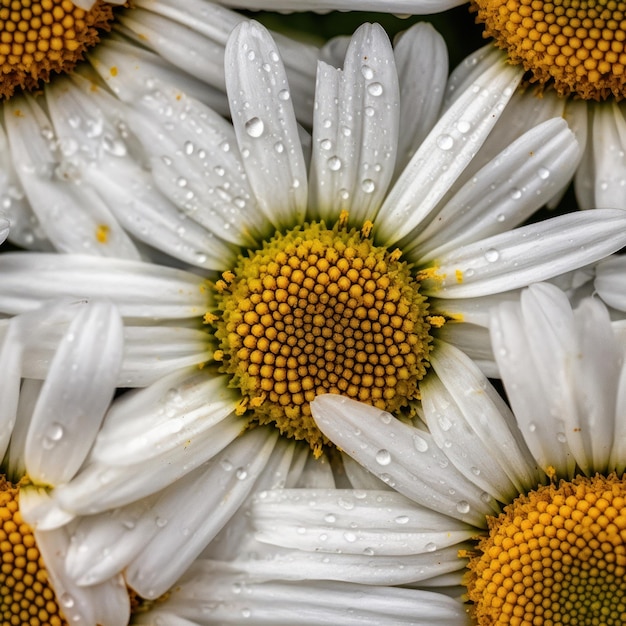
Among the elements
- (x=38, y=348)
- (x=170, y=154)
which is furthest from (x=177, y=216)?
(x=38, y=348)

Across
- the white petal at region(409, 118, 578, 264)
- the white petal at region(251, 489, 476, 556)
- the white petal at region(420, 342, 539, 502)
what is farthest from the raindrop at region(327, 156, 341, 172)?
the white petal at region(251, 489, 476, 556)

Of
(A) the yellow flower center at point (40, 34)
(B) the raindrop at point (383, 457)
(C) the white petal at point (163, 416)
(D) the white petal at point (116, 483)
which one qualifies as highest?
(A) the yellow flower center at point (40, 34)

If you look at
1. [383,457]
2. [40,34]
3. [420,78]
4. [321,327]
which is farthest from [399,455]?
[40,34]

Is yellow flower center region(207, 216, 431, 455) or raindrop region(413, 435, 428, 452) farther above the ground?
yellow flower center region(207, 216, 431, 455)

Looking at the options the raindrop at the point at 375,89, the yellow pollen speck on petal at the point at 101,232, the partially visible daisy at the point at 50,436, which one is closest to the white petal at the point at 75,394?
the partially visible daisy at the point at 50,436

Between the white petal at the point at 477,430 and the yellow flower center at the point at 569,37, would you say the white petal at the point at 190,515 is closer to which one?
the white petal at the point at 477,430

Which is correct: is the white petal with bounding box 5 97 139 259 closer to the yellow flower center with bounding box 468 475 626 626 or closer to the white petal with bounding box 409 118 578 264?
the white petal with bounding box 409 118 578 264
